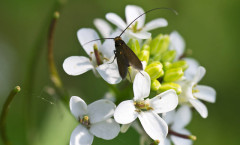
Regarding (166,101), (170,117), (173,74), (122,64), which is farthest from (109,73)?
(170,117)

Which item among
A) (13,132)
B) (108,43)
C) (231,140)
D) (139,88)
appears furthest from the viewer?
(231,140)

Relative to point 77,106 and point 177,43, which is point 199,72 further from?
point 77,106

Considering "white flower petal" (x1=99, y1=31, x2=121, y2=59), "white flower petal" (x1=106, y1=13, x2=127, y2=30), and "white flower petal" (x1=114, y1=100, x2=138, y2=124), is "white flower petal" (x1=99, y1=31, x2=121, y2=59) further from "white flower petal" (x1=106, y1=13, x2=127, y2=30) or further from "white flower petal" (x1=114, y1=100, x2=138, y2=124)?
"white flower petal" (x1=114, y1=100, x2=138, y2=124)

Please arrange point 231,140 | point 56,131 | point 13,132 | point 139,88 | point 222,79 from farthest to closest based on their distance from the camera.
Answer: point 222,79, point 231,140, point 13,132, point 56,131, point 139,88

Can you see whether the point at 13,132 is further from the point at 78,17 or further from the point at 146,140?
the point at 78,17

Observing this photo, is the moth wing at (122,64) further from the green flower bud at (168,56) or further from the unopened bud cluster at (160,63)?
the green flower bud at (168,56)

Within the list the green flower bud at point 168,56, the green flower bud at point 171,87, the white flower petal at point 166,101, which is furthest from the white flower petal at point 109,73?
the green flower bud at point 168,56

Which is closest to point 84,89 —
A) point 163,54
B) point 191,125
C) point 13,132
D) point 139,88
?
point 13,132
